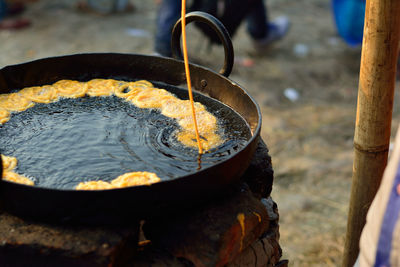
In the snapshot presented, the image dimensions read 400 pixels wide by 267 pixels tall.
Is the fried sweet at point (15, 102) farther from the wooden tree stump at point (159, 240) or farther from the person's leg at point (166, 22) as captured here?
the person's leg at point (166, 22)

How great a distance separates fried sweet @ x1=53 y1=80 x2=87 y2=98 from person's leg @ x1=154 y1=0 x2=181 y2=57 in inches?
111

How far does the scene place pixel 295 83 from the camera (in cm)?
620

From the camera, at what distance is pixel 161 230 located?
1932 millimetres

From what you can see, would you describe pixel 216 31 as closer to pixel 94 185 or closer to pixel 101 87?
pixel 101 87

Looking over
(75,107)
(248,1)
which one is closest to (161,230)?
(75,107)

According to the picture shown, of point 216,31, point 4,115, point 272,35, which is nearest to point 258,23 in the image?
point 272,35

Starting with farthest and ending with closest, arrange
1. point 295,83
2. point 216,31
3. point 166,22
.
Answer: point 295,83, point 166,22, point 216,31

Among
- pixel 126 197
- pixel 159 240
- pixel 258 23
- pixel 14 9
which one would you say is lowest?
pixel 14 9

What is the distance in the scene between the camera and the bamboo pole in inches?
82.4

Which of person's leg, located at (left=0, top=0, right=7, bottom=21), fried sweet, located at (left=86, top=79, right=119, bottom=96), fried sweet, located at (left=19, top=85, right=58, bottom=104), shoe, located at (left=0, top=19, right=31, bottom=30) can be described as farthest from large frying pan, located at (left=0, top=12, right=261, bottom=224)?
person's leg, located at (left=0, top=0, right=7, bottom=21)

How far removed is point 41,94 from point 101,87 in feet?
1.21

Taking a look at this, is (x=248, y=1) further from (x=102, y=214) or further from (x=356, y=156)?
(x=102, y=214)

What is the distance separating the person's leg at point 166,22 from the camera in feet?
17.8

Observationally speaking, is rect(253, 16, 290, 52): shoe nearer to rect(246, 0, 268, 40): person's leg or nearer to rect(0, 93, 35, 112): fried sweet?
rect(246, 0, 268, 40): person's leg
